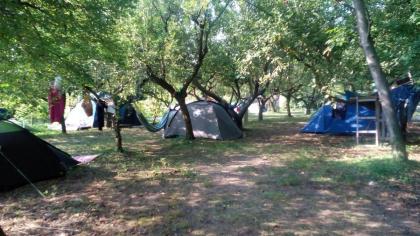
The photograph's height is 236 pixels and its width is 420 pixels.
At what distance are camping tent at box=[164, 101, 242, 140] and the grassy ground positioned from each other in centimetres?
349

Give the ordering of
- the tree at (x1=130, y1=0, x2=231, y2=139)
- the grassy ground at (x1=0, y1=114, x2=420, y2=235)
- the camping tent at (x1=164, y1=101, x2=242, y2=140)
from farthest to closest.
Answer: the camping tent at (x1=164, y1=101, x2=242, y2=140) < the tree at (x1=130, y1=0, x2=231, y2=139) < the grassy ground at (x1=0, y1=114, x2=420, y2=235)

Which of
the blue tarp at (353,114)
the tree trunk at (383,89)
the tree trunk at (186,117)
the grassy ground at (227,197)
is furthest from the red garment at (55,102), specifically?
the blue tarp at (353,114)

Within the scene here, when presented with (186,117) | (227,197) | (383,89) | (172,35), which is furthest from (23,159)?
(383,89)

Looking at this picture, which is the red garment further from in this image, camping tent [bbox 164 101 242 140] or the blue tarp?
the blue tarp

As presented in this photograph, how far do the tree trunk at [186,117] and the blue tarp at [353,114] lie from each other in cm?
477

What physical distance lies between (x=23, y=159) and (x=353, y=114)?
→ 10167 millimetres

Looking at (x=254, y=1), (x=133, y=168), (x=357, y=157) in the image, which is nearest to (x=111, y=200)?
(x=133, y=168)

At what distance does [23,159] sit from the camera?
636 centimetres

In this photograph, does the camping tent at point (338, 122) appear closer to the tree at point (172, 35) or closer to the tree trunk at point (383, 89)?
the tree at point (172, 35)

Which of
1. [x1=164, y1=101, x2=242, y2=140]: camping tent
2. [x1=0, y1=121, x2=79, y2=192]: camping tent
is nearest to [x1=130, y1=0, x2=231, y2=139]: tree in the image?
[x1=164, y1=101, x2=242, y2=140]: camping tent

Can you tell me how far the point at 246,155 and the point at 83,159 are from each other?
12.9 ft

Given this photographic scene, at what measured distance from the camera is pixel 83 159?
8.62 metres

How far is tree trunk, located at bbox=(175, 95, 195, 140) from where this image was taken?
12078mm

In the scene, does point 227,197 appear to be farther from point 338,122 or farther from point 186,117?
point 338,122
